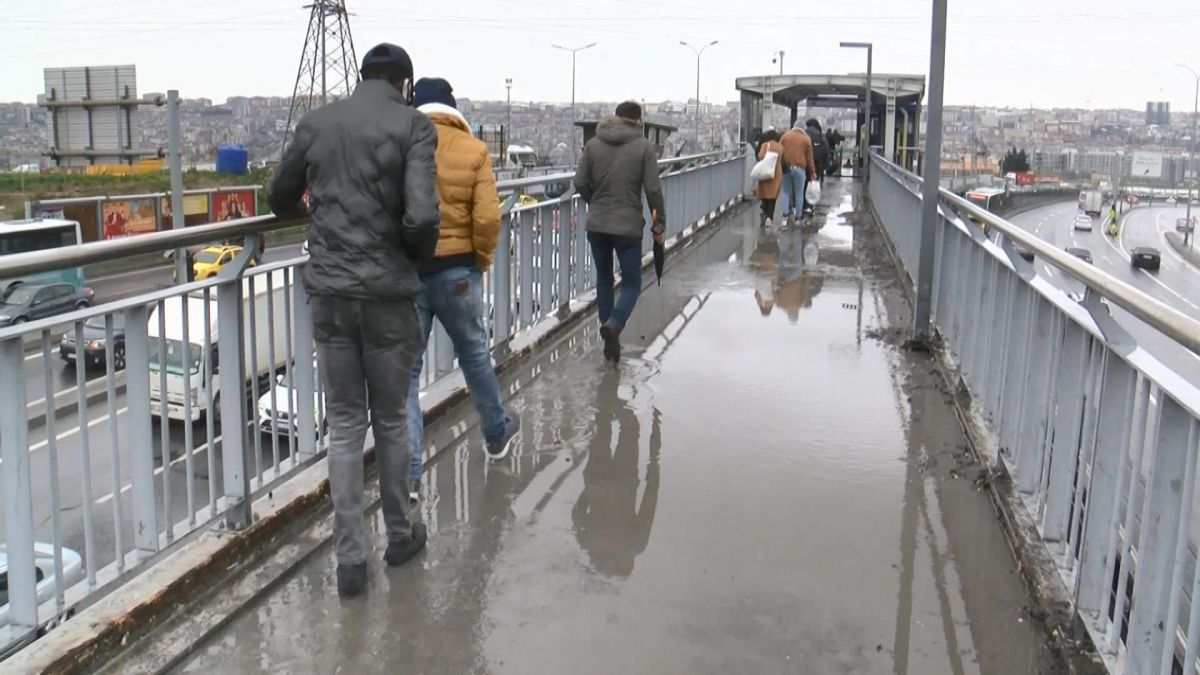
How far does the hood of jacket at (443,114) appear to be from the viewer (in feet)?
13.9

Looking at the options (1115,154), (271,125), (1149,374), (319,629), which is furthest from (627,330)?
(271,125)

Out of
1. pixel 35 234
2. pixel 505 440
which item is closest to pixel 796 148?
pixel 505 440

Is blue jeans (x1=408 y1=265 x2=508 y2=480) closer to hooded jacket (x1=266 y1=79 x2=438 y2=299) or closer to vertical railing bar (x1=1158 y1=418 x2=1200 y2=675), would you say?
hooded jacket (x1=266 y1=79 x2=438 y2=299)

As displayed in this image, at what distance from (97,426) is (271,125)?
279ft

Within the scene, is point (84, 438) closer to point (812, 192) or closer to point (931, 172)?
point (931, 172)

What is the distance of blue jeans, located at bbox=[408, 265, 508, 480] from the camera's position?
4.59 metres

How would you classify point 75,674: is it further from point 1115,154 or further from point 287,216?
point 1115,154

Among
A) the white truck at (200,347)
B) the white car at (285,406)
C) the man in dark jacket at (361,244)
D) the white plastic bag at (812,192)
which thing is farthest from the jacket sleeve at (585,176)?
the white plastic bag at (812,192)

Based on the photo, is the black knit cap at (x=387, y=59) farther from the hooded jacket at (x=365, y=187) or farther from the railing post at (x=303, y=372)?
the railing post at (x=303, y=372)

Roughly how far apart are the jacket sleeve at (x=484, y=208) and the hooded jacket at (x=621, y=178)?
299cm

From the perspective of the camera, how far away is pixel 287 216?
12.8 feet

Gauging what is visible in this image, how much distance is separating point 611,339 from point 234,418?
3.56 metres

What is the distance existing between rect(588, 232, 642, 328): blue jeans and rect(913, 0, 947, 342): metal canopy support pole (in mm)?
2156

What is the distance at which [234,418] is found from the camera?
13.2ft
